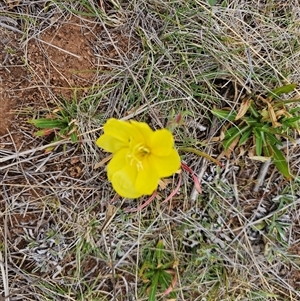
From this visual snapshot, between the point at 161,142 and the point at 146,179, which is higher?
the point at 161,142

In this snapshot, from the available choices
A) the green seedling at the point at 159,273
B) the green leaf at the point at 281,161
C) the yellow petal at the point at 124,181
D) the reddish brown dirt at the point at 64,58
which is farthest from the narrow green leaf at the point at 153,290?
the reddish brown dirt at the point at 64,58

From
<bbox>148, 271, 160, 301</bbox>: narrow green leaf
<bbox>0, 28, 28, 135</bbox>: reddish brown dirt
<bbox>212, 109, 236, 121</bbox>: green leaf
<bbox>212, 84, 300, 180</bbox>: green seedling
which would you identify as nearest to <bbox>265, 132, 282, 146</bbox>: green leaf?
<bbox>212, 84, 300, 180</bbox>: green seedling

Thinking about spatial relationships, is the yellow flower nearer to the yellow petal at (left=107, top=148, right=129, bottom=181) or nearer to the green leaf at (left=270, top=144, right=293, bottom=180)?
the yellow petal at (left=107, top=148, right=129, bottom=181)

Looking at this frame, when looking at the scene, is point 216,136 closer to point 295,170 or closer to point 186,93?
point 186,93

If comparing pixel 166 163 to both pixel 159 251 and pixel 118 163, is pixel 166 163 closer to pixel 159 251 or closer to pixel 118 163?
pixel 118 163

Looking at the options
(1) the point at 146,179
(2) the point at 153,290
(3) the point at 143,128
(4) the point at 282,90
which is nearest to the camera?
(3) the point at 143,128

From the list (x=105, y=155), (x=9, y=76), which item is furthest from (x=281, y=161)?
(x=9, y=76)

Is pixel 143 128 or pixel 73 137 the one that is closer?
pixel 143 128
